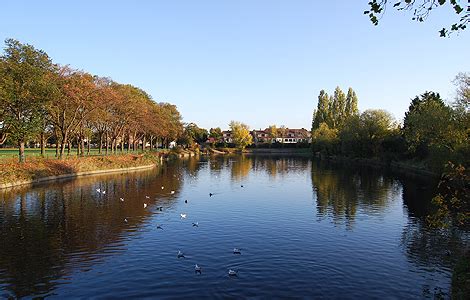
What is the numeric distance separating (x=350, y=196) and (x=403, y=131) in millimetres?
39116

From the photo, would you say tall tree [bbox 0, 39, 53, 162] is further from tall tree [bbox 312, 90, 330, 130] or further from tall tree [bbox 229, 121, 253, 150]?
tall tree [bbox 229, 121, 253, 150]

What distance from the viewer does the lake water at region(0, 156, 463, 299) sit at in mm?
17594

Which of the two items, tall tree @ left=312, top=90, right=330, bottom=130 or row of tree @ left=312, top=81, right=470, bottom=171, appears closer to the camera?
row of tree @ left=312, top=81, right=470, bottom=171

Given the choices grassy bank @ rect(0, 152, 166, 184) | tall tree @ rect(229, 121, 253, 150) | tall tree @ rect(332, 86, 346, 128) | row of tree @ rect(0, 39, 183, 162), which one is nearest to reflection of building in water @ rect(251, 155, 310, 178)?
grassy bank @ rect(0, 152, 166, 184)


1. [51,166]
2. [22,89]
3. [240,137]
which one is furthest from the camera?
[240,137]

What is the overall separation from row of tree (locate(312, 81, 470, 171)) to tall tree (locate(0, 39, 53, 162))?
52.4 m

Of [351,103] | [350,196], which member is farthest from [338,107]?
[350,196]

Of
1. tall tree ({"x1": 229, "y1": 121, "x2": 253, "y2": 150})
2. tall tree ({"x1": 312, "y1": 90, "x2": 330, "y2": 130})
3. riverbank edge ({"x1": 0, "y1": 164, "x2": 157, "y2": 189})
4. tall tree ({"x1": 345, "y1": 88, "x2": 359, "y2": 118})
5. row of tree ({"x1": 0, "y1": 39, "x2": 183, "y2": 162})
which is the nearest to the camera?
riverbank edge ({"x1": 0, "y1": 164, "x2": 157, "y2": 189})

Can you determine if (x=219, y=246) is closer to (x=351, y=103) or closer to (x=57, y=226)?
(x=57, y=226)

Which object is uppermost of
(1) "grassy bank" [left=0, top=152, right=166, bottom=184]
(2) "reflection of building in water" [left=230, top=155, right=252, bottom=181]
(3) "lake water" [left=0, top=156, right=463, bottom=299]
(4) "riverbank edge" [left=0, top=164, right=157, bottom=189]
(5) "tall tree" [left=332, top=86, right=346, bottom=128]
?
(5) "tall tree" [left=332, top=86, right=346, bottom=128]

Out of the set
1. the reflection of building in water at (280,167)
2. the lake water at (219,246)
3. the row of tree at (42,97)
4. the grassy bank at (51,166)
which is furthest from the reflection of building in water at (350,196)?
the row of tree at (42,97)

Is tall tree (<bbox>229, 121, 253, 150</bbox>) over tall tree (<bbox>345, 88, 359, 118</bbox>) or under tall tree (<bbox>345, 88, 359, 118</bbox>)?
under

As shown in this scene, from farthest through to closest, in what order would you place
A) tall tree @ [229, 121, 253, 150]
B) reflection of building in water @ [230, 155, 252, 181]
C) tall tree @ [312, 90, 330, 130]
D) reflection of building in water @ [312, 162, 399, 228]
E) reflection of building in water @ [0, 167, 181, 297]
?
tall tree @ [229, 121, 253, 150]
tall tree @ [312, 90, 330, 130]
reflection of building in water @ [230, 155, 252, 181]
reflection of building in water @ [312, 162, 399, 228]
reflection of building in water @ [0, 167, 181, 297]

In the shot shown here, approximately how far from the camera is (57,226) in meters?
28.6
